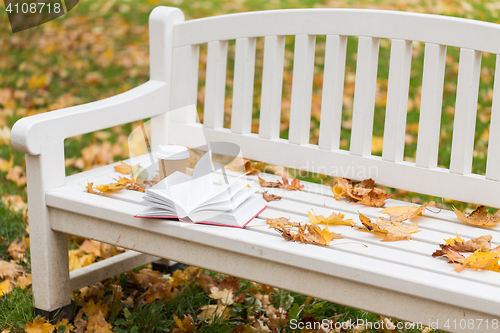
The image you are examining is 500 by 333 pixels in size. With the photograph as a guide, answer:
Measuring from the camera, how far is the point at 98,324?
6.79 feet

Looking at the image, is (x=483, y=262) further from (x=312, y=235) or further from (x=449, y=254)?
(x=312, y=235)

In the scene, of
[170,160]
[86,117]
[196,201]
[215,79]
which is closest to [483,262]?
[196,201]

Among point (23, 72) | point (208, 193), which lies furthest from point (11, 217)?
point (23, 72)

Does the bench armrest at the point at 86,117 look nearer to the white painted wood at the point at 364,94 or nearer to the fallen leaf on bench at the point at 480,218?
the white painted wood at the point at 364,94

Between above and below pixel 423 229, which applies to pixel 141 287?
below

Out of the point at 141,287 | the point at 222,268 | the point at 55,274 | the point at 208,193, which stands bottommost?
the point at 141,287

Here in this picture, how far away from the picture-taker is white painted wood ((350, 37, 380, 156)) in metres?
2.03

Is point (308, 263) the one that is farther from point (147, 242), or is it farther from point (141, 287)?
point (141, 287)

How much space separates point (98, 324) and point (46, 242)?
1.25ft

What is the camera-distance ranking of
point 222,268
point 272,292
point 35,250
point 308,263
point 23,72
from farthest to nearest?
1. point 23,72
2. point 272,292
3. point 35,250
4. point 222,268
5. point 308,263

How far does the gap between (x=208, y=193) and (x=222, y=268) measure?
0.23m

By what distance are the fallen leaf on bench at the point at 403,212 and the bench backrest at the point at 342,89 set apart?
0.20m

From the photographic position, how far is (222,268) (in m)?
1.64

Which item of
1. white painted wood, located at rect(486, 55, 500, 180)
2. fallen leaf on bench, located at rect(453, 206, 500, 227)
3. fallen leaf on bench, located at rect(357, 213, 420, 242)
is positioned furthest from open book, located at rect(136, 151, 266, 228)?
white painted wood, located at rect(486, 55, 500, 180)
